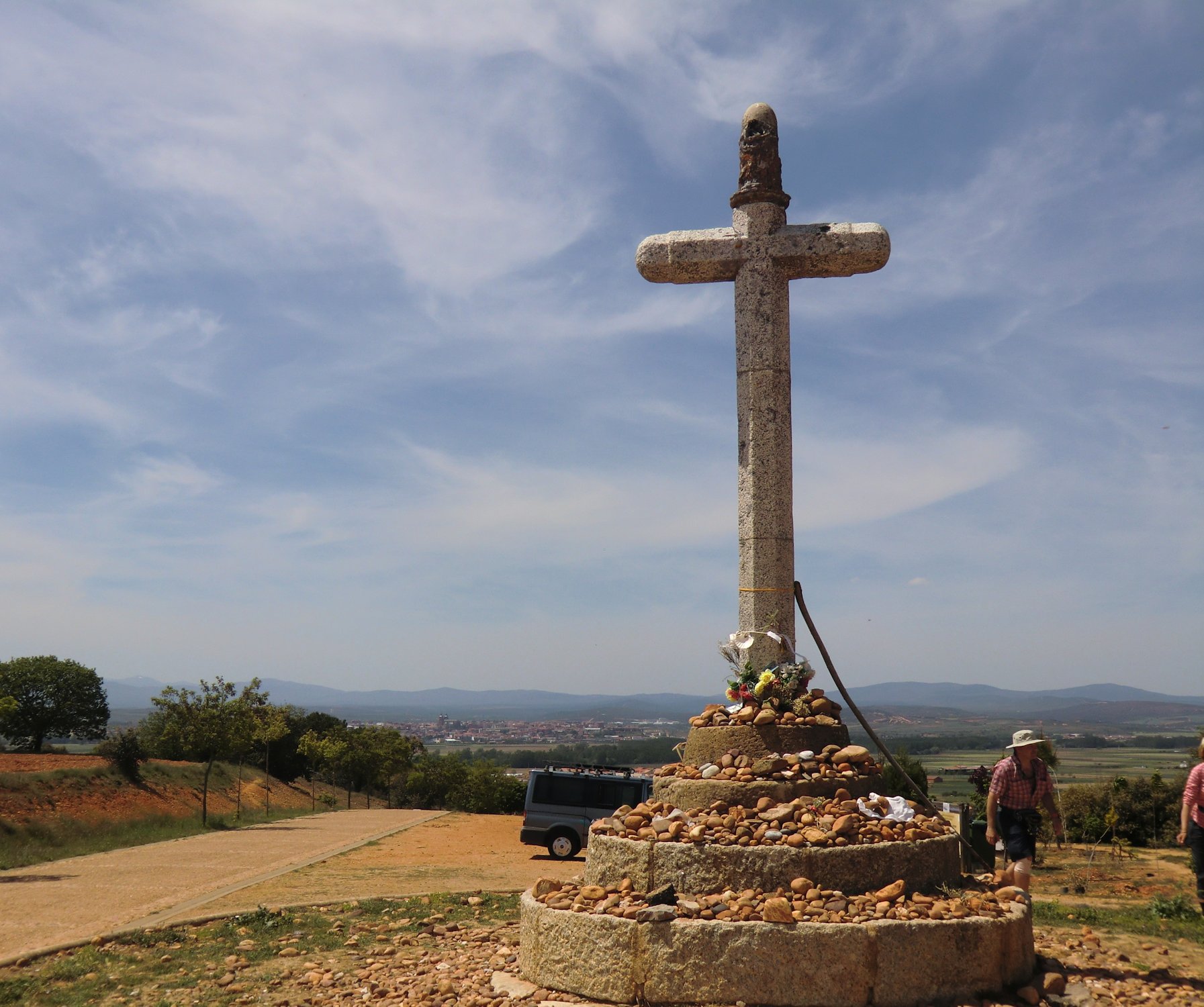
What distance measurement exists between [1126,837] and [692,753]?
1680cm

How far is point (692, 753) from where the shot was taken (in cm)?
774

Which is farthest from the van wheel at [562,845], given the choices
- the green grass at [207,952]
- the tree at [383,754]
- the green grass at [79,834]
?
the tree at [383,754]

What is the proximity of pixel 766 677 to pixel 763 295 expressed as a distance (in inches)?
132

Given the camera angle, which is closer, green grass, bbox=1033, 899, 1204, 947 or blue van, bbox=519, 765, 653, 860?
green grass, bbox=1033, 899, 1204, 947

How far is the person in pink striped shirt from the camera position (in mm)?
8125

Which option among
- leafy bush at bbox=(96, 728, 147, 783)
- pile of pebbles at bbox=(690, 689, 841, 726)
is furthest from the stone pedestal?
leafy bush at bbox=(96, 728, 147, 783)

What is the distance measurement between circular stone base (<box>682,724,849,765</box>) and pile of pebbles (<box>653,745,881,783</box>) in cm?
5

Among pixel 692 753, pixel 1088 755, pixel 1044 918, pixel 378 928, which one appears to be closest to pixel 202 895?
pixel 378 928

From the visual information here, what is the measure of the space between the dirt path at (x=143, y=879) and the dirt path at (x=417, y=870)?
52 centimetres

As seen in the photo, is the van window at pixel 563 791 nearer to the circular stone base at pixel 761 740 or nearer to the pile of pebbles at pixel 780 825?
the circular stone base at pixel 761 740

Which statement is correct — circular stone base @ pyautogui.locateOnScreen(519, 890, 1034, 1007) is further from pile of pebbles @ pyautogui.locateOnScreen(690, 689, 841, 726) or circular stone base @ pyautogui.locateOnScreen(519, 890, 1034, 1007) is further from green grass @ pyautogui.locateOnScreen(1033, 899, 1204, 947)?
green grass @ pyautogui.locateOnScreen(1033, 899, 1204, 947)

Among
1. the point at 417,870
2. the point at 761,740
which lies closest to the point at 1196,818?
the point at 761,740

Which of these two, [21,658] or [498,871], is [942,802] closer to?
[498,871]

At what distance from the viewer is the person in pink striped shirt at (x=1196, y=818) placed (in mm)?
8125
